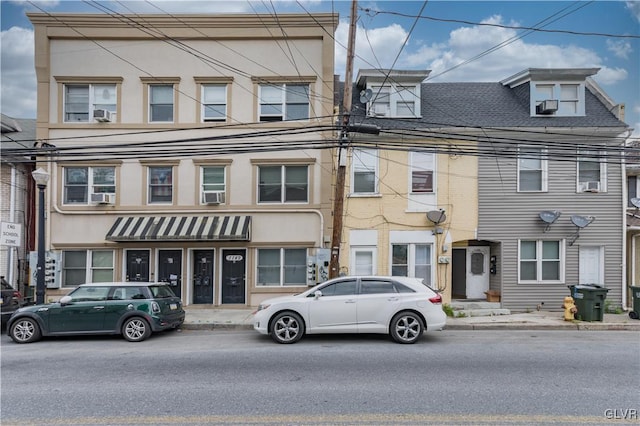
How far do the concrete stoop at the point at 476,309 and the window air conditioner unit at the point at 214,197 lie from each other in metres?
8.50

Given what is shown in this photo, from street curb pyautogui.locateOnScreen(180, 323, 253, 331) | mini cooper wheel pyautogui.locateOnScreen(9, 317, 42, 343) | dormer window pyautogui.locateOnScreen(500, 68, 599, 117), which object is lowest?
street curb pyautogui.locateOnScreen(180, 323, 253, 331)

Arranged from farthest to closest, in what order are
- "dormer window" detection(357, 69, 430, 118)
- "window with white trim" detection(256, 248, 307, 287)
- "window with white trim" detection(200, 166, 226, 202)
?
"dormer window" detection(357, 69, 430, 118) → "window with white trim" detection(200, 166, 226, 202) → "window with white trim" detection(256, 248, 307, 287)

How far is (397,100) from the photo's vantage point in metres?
15.1

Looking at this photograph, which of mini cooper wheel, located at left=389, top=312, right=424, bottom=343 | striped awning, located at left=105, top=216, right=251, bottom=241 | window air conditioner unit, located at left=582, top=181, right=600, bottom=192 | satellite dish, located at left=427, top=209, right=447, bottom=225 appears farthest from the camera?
window air conditioner unit, located at left=582, top=181, right=600, bottom=192

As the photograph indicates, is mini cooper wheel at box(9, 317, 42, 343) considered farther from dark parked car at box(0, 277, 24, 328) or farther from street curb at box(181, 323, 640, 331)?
street curb at box(181, 323, 640, 331)

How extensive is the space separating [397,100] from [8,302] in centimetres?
1333

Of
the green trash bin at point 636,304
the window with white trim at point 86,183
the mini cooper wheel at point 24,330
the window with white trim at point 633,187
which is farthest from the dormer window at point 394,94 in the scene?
the mini cooper wheel at point 24,330

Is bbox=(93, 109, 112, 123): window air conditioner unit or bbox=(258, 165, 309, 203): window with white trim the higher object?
bbox=(93, 109, 112, 123): window air conditioner unit

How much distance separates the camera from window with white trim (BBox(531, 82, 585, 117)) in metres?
14.8

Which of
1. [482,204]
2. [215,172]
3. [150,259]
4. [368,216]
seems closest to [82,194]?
[150,259]

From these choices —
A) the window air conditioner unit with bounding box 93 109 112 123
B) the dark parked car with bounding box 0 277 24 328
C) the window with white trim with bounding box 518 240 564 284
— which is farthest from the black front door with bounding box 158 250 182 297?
the window with white trim with bounding box 518 240 564 284

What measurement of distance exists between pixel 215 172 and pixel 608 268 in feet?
45.4

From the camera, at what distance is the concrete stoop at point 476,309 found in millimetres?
13016

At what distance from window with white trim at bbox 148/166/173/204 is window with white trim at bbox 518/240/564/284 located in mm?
12275
